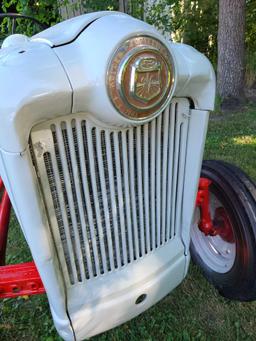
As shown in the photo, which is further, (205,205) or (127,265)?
(205,205)

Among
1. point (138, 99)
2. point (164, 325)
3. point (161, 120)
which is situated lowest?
point (164, 325)

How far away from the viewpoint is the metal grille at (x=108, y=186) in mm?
1125

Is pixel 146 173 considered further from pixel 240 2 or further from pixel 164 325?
pixel 240 2

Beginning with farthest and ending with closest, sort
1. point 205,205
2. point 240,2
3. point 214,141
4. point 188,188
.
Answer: point 240,2 < point 214,141 < point 205,205 < point 188,188

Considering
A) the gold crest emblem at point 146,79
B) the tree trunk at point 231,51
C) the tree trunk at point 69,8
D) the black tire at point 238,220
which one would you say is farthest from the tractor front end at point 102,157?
the tree trunk at point 69,8

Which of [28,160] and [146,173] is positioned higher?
[28,160]

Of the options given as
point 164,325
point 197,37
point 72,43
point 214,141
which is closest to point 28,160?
point 72,43

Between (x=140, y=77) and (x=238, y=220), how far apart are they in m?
0.97

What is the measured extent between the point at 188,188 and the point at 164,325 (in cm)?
73

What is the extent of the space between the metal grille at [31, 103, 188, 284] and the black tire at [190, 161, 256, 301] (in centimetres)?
36

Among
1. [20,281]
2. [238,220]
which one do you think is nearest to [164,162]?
[238,220]

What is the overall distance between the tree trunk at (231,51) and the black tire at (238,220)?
3.39 m

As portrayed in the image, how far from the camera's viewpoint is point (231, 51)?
4.88 m

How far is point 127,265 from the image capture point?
1449 millimetres
